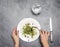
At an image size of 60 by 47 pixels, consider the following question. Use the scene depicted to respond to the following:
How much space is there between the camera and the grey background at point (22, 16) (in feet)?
4.22

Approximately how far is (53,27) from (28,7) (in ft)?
0.89

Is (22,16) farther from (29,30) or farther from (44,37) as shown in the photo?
(44,37)

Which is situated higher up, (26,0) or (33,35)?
(26,0)

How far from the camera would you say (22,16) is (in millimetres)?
1325

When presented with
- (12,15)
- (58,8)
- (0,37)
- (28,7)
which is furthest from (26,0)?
(0,37)

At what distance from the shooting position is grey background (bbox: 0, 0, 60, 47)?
4.22 ft

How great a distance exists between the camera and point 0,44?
1.28 metres

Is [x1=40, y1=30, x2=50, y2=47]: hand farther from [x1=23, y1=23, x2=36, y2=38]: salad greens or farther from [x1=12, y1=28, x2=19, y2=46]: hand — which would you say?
[x1=12, y1=28, x2=19, y2=46]: hand

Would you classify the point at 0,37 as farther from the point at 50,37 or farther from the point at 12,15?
the point at 50,37

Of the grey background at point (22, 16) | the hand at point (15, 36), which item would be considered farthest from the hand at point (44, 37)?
the hand at point (15, 36)

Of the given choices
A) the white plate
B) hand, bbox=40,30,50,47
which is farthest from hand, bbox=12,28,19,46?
hand, bbox=40,30,50,47

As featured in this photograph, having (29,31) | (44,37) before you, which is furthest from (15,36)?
(44,37)

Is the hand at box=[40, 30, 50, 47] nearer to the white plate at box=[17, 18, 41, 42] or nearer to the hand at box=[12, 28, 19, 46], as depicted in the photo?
the white plate at box=[17, 18, 41, 42]

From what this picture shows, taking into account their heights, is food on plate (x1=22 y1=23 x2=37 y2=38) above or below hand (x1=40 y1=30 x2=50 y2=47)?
above
